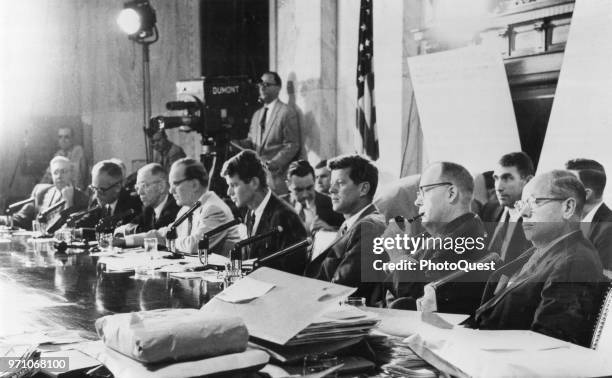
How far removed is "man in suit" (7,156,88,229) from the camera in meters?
5.43

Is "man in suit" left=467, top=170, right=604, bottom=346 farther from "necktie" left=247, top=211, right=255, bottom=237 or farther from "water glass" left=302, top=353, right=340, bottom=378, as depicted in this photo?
"necktie" left=247, top=211, right=255, bottom=237

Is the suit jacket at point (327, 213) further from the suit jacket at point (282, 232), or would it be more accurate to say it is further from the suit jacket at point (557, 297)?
the suit jacket at point (557, 297)

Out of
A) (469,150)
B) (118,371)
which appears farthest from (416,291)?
(118,371)

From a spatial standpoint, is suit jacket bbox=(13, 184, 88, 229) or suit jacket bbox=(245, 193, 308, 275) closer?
suit jacket bbox=(245, 193, 308, 275)

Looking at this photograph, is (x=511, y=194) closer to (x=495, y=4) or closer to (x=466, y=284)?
(x=466, y=284)

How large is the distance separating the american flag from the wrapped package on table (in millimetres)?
3281

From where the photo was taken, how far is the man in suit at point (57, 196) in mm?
5426

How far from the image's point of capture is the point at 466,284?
→ 2641 millimetres

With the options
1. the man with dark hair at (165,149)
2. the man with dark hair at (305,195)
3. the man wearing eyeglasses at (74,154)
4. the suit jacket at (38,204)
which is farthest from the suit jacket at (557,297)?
the man wearing eyeglasses at (74,154)

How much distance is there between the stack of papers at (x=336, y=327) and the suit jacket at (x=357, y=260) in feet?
4.63

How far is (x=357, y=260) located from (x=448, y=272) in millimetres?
372

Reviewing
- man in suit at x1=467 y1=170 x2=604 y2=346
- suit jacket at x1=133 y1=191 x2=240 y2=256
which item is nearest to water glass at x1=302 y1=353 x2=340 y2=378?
man in suit at x1=467 y1=170 x2=604 y2=346

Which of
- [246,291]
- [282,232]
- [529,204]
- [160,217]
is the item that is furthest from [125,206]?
[246,291]

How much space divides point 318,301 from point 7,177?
695cm
